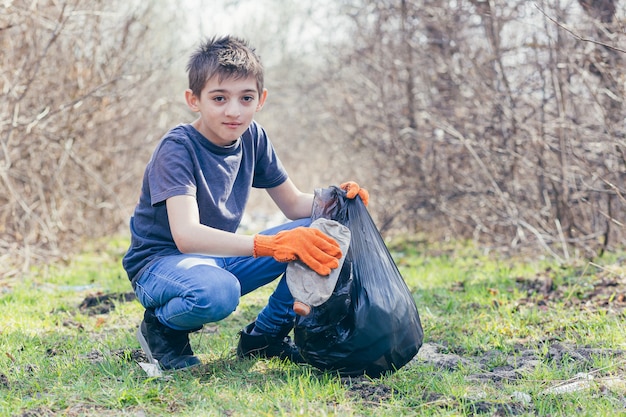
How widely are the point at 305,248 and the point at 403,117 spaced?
4605 mm

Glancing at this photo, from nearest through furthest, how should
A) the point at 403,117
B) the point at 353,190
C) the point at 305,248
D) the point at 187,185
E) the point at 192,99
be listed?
the point at 305,248 → the point at 187,185 → the point at 353,190 → the point at 192,99 → the point at 403,117

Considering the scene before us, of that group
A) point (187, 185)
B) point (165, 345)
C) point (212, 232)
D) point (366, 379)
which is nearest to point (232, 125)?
point (187, 185)

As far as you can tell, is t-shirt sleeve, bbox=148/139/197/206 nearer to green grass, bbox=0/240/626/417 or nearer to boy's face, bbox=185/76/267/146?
boy's face, bbox=185/76/267/146

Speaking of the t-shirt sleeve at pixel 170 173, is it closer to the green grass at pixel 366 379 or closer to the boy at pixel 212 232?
the boy at pixel 212 232

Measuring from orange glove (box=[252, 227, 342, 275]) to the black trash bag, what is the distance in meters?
0.12

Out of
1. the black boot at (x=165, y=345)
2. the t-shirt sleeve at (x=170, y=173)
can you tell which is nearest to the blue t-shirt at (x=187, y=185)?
the t-shirt sleeve at (x=170, y=173)

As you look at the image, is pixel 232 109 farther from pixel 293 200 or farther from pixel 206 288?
pixel 206 288

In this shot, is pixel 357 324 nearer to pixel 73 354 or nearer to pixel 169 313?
pixel 169 313

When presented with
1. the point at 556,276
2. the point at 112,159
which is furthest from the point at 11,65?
the point at 556,276

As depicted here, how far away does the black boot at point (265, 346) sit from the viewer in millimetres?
2914

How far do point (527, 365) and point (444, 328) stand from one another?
0.70 m

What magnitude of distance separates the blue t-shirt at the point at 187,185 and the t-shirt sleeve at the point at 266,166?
6cm

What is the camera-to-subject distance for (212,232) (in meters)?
2.57

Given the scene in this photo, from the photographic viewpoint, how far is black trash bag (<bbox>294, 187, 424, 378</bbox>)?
2.53 m
